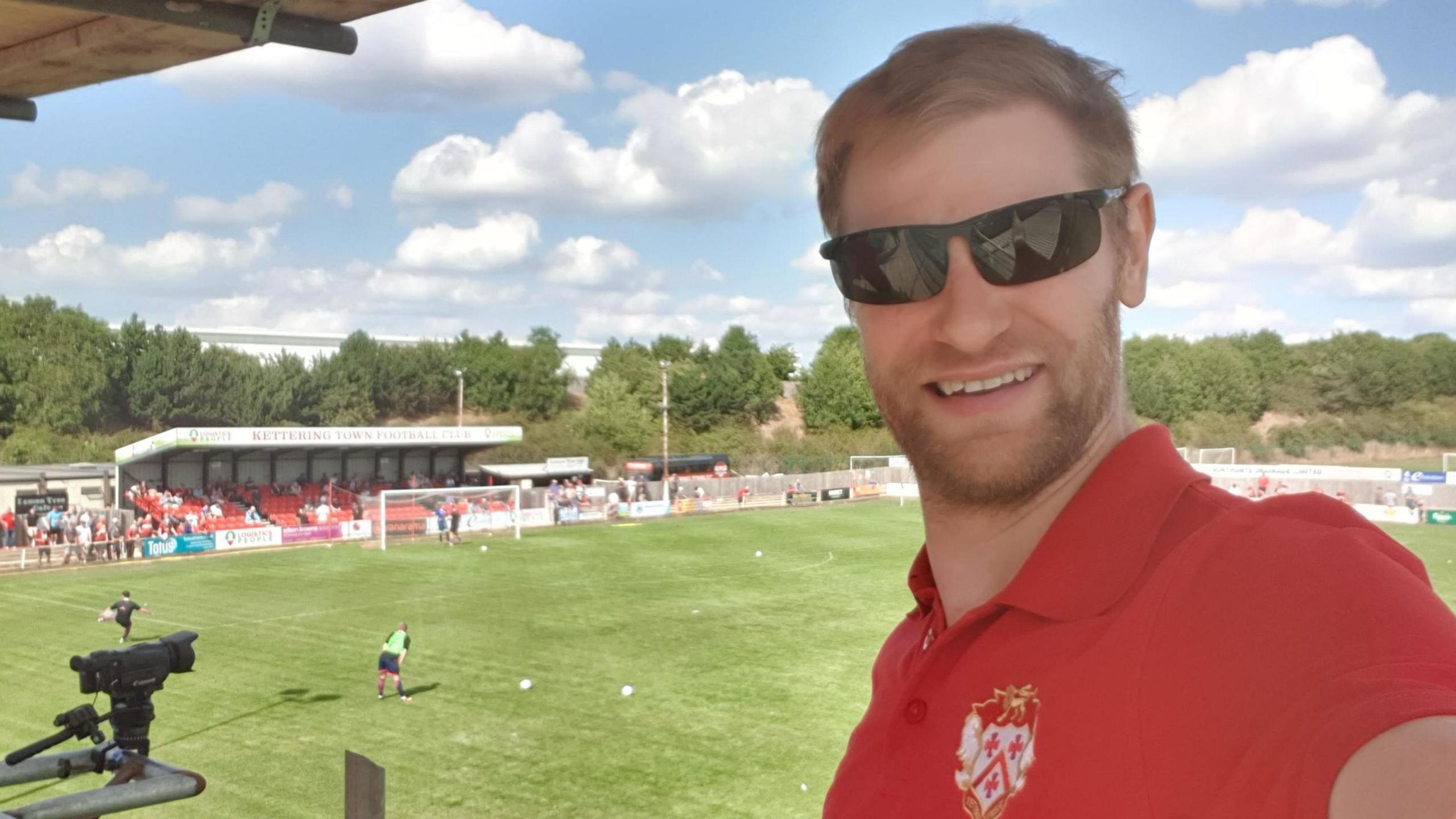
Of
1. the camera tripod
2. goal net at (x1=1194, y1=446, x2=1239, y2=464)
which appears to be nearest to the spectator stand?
the camera tripod

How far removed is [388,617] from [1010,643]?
27.7m

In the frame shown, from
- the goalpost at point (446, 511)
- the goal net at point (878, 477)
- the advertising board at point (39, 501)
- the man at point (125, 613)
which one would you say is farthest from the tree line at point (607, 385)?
the man at point (125, 613)

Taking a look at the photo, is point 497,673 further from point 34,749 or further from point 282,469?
point 282,469

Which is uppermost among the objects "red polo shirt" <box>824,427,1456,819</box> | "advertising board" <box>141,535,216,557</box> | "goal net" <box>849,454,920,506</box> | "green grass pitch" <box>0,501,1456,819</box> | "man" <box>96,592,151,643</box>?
"red polo shirt" <box>824,427,1456,819</box>

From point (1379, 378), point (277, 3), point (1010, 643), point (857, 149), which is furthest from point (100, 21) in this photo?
point (1379, 378)

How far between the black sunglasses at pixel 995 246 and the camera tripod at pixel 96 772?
2910 mm

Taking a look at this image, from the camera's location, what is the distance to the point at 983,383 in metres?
1.54

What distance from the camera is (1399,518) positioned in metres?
48.4

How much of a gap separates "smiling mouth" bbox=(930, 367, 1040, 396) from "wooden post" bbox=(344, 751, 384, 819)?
9.03 ft

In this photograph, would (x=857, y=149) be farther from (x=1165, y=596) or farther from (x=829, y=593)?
(x=829, y=593)

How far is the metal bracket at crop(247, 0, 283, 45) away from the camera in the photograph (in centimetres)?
409

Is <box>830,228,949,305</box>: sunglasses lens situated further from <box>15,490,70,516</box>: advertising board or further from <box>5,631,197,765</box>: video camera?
<box>15,490,70,516</box>: advertising board

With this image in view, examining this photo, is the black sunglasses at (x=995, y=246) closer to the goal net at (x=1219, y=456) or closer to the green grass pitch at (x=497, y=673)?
the green grass pitch at (x=497, y=673)

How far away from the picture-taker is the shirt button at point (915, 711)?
164cm
